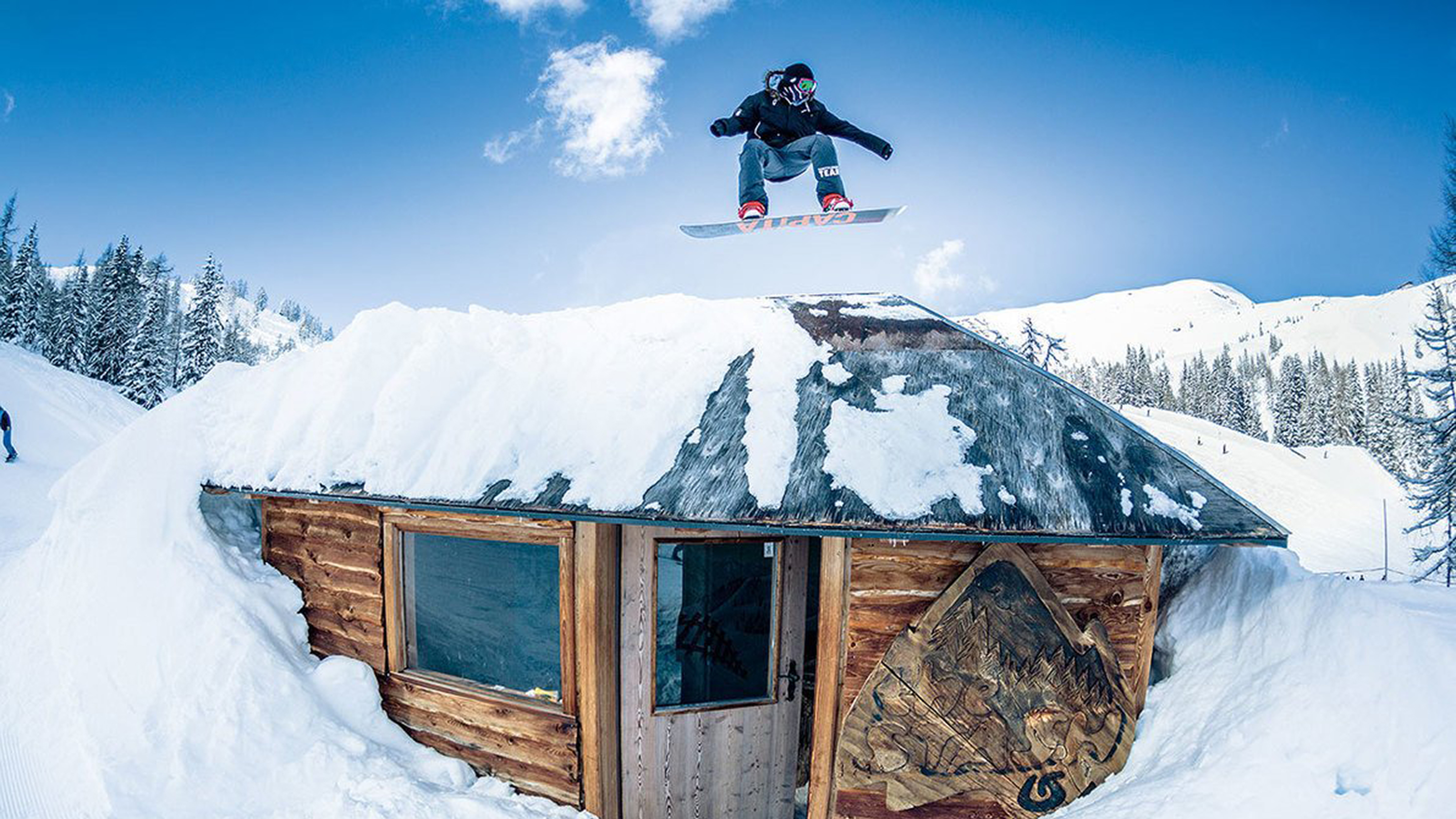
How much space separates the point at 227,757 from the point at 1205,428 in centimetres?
6046

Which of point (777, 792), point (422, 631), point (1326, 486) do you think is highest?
point (422, 631)

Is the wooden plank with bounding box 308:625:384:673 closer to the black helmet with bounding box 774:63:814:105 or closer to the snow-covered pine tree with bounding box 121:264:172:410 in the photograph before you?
the black helmet with bounding box 774:63:814:105

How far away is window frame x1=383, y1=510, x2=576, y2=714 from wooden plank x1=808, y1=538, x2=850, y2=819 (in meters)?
1.71

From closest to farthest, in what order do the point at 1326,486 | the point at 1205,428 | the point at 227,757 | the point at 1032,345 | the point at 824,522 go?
the point at 824,522, the point at 227,757, the point at 1032,345, the point at 1326,486, the point at 1205,428

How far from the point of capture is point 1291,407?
206 feet

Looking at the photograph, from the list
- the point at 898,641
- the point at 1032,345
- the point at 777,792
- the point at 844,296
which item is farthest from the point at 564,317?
the point at 1032,345

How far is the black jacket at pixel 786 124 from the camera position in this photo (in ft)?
19.0

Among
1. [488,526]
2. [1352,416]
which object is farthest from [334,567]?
[1352,416]

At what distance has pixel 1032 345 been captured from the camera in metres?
25.4

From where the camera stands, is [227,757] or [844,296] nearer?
[227,757]

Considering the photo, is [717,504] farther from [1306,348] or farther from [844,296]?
[1306,348]

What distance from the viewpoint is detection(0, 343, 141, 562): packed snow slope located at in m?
11.9

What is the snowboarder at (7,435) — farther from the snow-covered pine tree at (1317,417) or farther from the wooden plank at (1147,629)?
the snow-covered pine tree at (1317,417)

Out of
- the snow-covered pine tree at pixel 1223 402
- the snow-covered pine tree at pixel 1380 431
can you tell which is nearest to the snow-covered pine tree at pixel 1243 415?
the snow-covered pine tree at pixel 1223 402
